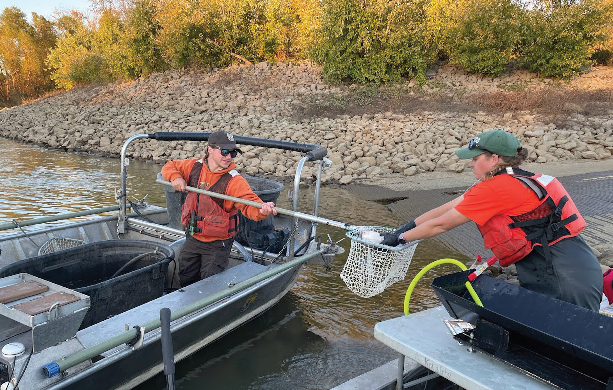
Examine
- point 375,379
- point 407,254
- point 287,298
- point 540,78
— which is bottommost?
point 287,298

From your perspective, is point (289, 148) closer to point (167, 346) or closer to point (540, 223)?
point (540, 223)

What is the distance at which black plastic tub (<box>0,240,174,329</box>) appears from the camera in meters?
4.05

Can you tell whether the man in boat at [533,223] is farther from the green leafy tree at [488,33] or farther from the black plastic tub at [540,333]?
the green leafy tree at [488,33]

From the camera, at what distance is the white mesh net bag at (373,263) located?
345cm

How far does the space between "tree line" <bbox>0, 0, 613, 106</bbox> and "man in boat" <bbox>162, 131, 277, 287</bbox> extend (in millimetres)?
19522

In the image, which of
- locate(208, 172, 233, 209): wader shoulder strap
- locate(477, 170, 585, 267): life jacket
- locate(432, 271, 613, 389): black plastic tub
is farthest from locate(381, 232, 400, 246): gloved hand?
locate(208, 172, 233, 209): wader shoulder strap

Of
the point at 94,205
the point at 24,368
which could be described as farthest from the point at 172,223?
the point at 94,205

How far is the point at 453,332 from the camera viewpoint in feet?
9.87

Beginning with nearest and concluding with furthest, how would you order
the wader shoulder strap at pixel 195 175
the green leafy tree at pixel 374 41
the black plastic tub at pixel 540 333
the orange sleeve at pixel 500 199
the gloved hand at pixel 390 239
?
the black plastic tub at pixel 540 333 → the orange sleeve at pixel 500 199 → the gloved hand at pixel 390 239 → the wader shoulder strap at pixel 195 175 → the green leafy tree at pixel 374 41

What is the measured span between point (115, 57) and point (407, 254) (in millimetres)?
33644

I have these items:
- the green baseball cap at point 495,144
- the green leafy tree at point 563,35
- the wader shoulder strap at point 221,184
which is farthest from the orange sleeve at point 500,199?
the green leafy tree at point 563,35

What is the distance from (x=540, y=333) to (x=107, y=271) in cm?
400

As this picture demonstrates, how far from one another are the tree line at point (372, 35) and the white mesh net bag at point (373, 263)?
2088 cm

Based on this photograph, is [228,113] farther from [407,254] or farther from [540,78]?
[407,254]
